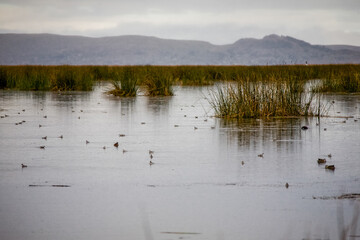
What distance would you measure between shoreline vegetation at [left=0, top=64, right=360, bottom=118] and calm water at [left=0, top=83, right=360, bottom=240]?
1.32 metres

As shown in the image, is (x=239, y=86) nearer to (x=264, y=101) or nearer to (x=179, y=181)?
(x=264, y=101)

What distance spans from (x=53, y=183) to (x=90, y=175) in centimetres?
55

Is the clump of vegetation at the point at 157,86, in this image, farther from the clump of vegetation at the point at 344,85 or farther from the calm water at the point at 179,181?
the calm water at the point at 179,181

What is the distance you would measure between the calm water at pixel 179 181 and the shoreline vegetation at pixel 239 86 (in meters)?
1.32

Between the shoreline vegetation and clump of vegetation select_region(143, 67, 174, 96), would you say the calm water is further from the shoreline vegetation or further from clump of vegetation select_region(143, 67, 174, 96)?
clump of vegetation select_region(143, 67, 174, 96)

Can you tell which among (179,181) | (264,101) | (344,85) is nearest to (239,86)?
(264,101)

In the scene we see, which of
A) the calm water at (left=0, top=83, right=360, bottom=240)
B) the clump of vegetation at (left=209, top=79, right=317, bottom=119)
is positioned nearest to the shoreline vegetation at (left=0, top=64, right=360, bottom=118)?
the clump of vegetation at (left=209, top=79, right=317, bottom=119)

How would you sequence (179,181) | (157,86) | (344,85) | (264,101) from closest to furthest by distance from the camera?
(179,181) < (264,101) < (157,86) < (344,85)

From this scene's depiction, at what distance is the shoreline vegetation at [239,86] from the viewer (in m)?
13.1

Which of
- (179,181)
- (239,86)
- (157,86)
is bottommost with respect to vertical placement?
(179,181)

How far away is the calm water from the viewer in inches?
182

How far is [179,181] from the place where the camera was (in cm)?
630

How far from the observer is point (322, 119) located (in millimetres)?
12938

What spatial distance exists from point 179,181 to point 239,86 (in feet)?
22.4
